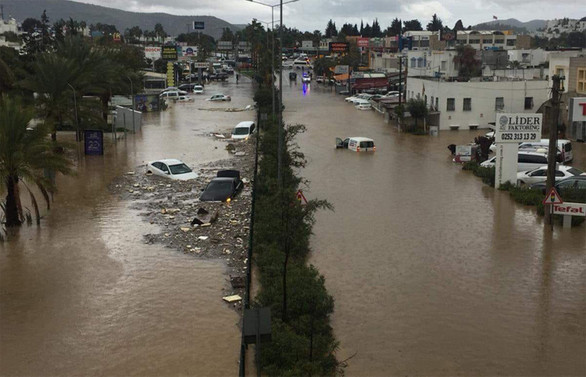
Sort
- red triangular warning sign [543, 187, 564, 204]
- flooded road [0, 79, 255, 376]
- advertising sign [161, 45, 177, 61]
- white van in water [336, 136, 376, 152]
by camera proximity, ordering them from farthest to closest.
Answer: advertising sign [161, 45, 177, 61] → white van in water [336, 136, 376, 152] → red triangular warning sign [543, 187, 564, 204] → flooded road [0, 79, 255, 376]

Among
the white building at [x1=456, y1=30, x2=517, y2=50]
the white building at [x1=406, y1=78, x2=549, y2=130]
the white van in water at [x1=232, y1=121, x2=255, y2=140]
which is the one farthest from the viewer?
the white building at [x1=456, y1=30, x2=517, y2=50]

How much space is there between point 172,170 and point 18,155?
978 cm

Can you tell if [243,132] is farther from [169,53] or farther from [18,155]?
[169,53]

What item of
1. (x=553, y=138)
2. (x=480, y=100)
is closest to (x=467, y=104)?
(x=480, y=100)

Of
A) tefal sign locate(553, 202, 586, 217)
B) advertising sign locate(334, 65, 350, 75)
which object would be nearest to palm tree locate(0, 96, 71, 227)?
tefal sign locate(553, 202, 586, 217)

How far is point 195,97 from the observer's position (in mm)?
80188

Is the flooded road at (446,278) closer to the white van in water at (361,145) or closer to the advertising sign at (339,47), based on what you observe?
the white van in water at (361,145)

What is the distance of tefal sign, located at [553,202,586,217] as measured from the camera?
21.0 m

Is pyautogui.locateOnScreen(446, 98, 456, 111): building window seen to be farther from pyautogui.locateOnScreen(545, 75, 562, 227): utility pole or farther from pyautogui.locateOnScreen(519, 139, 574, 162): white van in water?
pyautogui.locateOnScreen(545, 75, 562, 227): utility pole

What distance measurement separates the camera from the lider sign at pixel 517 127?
26.7 meters

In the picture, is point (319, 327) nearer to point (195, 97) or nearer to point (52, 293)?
point (52, 293)

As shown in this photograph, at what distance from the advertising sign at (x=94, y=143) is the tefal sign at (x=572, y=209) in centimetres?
2500

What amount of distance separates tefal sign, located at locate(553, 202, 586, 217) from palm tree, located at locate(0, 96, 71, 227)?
16.9m

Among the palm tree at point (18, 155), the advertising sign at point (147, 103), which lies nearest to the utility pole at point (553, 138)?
the palm tree at point (18, 155)
